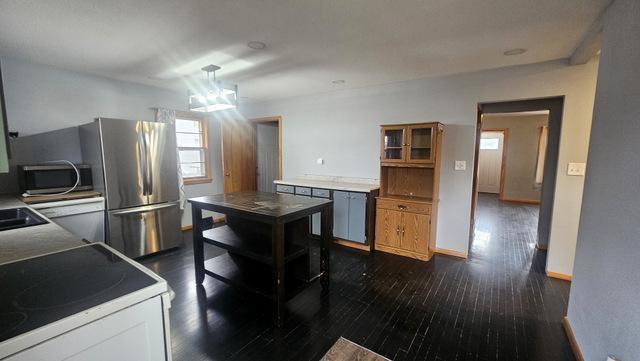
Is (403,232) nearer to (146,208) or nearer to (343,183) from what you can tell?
(343,183)

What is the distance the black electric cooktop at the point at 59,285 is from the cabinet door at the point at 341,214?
2907 mm

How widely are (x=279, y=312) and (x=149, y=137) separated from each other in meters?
2.77

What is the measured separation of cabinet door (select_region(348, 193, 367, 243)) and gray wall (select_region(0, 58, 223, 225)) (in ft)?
11.1

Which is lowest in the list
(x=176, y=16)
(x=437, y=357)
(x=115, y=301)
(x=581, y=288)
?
(x=437, y=357)

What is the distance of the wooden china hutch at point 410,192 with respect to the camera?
11.3 ft

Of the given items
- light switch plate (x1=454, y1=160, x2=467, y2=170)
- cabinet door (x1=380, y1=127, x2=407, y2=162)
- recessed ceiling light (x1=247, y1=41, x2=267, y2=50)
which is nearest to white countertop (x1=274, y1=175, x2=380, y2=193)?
cabinet door (x1=380, y1=127, x2=407, y2=162)

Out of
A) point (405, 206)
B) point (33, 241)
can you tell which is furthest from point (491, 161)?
point (33, 241)

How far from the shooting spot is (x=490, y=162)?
861 centimetres

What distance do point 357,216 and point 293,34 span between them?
2395mm

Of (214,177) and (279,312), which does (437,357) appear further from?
(214,177)

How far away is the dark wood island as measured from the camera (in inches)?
87.2

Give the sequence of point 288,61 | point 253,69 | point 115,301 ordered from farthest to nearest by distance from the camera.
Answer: point 253,69, point 288,61, point 115,301

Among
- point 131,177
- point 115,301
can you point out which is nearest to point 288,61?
point 131,177

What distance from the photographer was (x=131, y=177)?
336cm
